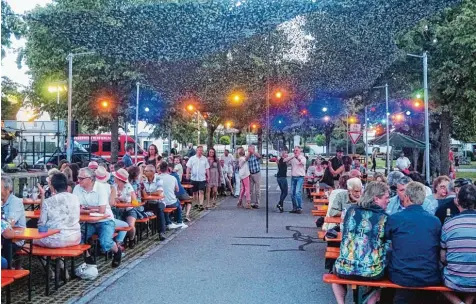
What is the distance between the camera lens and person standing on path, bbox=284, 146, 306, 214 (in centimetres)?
1450

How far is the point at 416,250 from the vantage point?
4.77m

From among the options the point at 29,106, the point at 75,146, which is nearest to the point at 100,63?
the point at 75,146

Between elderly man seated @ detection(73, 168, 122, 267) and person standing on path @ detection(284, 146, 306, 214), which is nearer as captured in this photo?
elderly man seated @ detection(73, 168, 122, 267)

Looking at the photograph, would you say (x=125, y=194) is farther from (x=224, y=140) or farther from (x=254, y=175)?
(x=224, y=140)

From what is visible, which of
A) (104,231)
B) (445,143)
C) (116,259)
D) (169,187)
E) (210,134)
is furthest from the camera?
(210,134)

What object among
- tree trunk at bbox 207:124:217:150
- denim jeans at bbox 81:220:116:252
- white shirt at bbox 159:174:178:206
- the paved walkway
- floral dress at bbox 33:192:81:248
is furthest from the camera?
tree trunk at bbox 207:124:217:150

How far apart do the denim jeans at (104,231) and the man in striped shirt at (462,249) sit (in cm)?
427

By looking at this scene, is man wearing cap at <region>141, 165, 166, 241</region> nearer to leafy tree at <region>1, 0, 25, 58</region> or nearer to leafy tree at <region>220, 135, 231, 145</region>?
leafy tree at <region>1, 0, 25, 58</region>

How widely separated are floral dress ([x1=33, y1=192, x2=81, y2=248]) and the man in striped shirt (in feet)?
13.2

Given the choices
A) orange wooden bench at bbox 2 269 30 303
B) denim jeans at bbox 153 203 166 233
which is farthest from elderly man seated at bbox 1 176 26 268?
denim jeans at bbox 153 203 166 233

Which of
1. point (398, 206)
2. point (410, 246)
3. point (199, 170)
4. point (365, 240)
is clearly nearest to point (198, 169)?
point (199, 170)

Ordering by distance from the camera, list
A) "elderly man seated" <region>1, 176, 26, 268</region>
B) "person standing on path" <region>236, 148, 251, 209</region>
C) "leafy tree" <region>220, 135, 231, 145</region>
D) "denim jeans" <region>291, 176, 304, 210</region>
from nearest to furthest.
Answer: "elderly man seated" <region>1, 176, 26, 268</region>
"denim jeans" <region>291, 176, 304, 210</region>
"person standing on path" <region>236, 148, 251, 209</region>
"leafy tree" <region>220, 135, 231, 145</region>

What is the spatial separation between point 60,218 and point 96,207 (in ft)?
3.69

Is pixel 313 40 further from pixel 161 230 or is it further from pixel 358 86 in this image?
pixel 161 230
